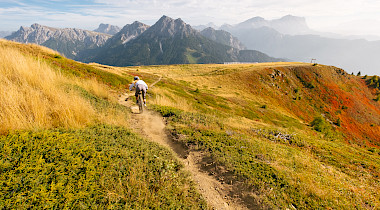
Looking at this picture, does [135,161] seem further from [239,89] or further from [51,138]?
[239,89]

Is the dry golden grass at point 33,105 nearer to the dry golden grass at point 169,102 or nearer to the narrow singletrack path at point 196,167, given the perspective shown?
the narrow singletrack path at point 196,167

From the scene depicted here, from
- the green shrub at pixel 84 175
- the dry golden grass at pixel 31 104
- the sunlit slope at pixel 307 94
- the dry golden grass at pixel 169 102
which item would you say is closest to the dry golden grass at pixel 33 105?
the dry golden grass at pixel 31 104

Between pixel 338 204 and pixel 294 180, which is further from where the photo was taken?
pixel 294 180

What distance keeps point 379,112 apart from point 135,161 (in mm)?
103385

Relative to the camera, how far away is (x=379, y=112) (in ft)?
220

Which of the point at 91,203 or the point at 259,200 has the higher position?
the point at 91,203

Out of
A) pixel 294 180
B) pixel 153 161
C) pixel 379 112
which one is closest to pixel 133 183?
pixel 153 161

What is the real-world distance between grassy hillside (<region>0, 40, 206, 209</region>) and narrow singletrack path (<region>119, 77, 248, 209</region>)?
67 centimetres

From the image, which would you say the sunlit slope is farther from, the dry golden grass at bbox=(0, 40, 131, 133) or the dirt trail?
the dry golden grass at bbox=(0, 40, 131, 133)

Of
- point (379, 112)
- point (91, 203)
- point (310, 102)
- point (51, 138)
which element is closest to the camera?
point (91, 203)

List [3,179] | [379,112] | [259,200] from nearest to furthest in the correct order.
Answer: [3,179], [259,200], [379,112]

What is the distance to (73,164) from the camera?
4.40m

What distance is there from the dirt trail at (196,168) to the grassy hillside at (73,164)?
0.68m

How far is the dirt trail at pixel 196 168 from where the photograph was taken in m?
5.90
